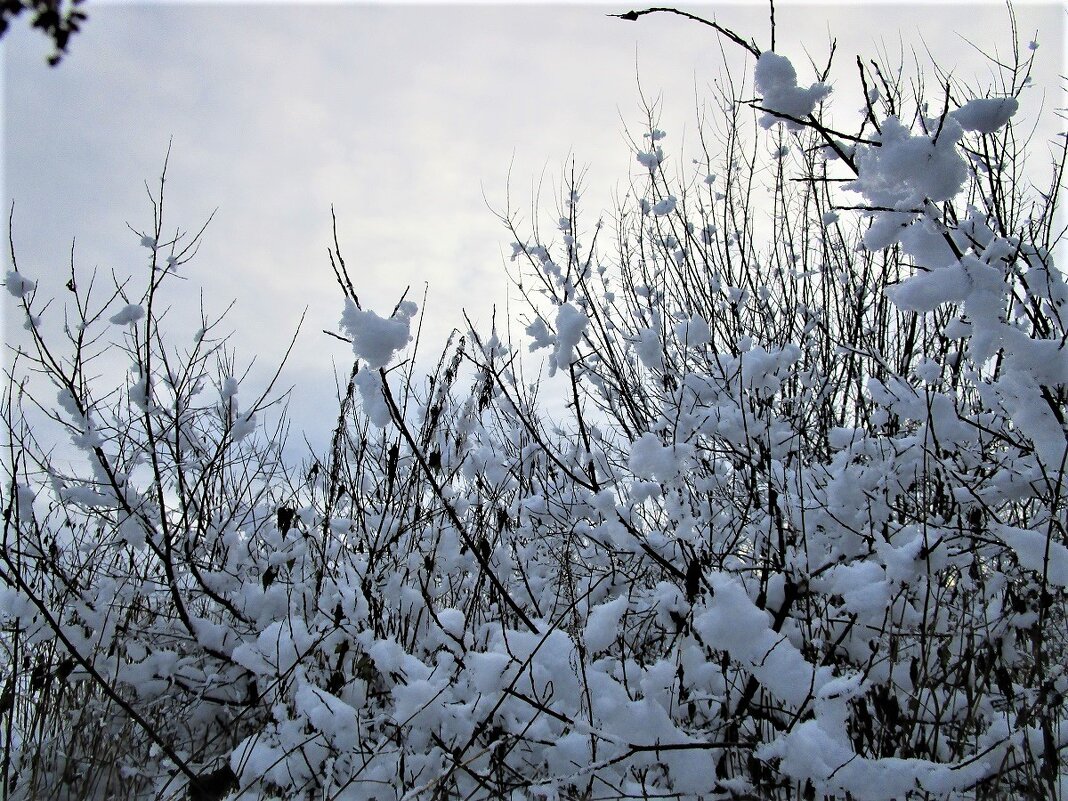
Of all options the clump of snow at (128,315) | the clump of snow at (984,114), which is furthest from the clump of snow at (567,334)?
the clump of snow at (128,315)

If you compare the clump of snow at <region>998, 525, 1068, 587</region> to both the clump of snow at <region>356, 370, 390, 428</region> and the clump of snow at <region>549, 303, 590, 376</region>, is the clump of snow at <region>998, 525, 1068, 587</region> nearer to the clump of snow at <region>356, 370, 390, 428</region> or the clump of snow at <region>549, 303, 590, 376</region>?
the clump of snow at <region>549, 303, 590, 376</region>

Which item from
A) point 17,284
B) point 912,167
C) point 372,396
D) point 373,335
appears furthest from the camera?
point 17,284

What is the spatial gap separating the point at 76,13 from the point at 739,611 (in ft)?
4.79

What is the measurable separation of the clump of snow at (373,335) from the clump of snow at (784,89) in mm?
956

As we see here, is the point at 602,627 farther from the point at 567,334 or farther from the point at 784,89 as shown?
the point at 784,89

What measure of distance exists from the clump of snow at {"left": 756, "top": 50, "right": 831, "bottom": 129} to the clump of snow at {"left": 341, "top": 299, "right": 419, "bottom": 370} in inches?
37.7

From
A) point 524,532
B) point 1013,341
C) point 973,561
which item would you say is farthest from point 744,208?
point 1013,341

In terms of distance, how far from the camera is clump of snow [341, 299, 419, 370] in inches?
59.9

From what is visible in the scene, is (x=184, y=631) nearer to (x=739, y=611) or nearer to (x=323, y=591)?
(x=323, y=591)

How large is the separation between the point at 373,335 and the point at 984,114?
4.67 feet

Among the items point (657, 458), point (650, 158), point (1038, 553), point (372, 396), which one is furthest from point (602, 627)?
point (650, 158)

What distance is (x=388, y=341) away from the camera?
153cm

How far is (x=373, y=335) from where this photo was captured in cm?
153

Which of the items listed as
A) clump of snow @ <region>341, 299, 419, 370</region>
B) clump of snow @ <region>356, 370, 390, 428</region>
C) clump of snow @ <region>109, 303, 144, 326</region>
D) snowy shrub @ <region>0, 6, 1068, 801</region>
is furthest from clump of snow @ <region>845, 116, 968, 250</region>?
clump of snow @ <region>109, 303, 144, 326</region>
